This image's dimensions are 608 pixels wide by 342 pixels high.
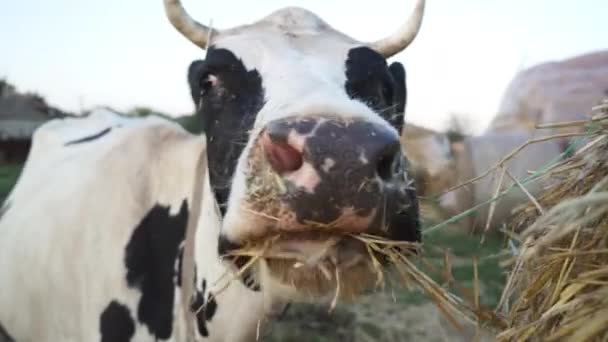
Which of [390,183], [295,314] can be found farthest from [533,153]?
[390,183]

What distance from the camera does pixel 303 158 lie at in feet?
5.81

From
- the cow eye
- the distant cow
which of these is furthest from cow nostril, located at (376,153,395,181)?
the distant cow

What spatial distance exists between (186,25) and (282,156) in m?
1.36

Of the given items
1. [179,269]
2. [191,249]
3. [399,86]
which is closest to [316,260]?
[191,249]

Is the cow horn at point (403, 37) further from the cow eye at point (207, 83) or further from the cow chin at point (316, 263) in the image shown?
the cow chin at point (316, 263)

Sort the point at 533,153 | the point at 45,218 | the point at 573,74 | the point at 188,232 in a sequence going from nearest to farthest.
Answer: the point at 188,232
the point at 45,218
the point at 533,153
the point at 573,74

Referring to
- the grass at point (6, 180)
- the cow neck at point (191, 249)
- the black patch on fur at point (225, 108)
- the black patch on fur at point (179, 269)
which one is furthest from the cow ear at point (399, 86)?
the grass at point (6, 180)

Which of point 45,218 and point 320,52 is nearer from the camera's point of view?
point 320,52

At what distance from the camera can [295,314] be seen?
551cm

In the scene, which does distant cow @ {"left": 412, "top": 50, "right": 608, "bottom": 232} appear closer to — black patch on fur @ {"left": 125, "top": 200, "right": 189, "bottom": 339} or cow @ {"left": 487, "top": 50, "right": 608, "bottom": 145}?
cow @ {"left": 487, "top": 50, "right": 608, "bottom": 145}

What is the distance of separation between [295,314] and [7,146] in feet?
45.9

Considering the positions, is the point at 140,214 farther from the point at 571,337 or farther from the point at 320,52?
the point at 571,337

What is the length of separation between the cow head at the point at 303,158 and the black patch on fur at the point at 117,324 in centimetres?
88

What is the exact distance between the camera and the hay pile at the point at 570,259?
46.6 inches
